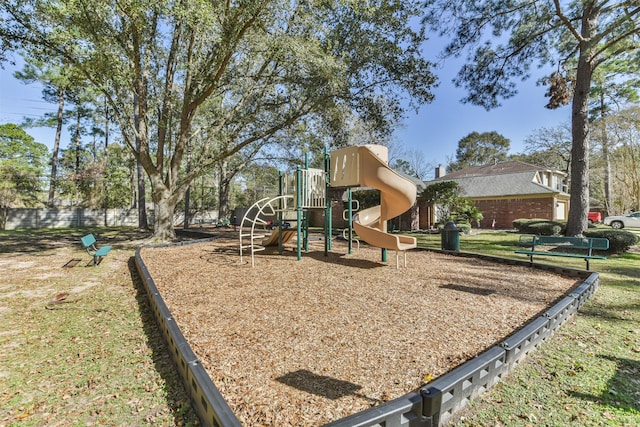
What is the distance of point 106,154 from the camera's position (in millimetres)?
28984

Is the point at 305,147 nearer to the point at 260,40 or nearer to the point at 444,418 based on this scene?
the point at 260,40

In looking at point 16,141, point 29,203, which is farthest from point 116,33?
point 16,141

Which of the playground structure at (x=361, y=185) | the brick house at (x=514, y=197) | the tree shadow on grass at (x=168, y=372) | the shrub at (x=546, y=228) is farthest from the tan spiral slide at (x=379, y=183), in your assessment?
the brick house at (x=514, y=197)

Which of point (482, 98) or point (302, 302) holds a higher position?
point (482, 98)

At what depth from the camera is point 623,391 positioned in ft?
8.04

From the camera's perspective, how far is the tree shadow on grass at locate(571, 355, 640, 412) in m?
2.29

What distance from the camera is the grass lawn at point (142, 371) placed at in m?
2.16

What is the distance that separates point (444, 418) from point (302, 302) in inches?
103

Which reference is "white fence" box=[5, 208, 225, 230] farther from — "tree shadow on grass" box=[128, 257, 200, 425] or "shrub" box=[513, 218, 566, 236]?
"shrub" box=[513, 218, 566, 236]

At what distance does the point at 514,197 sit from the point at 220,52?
22.8 meters

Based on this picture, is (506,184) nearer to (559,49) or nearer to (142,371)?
(559,49)

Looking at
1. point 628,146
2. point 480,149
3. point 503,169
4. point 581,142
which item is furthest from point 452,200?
point 480,149

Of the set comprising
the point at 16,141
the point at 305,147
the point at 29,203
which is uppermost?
the point at 16,141

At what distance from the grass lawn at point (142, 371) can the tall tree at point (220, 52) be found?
6.64m
